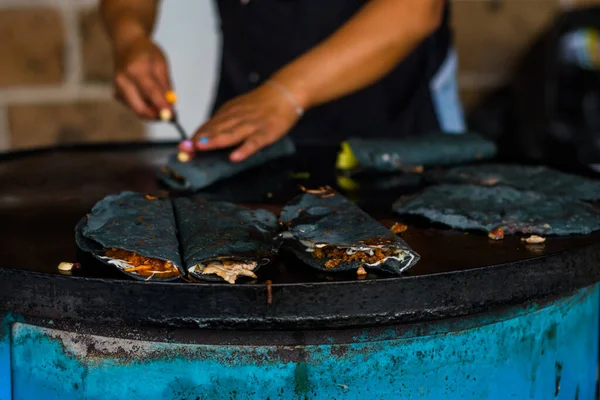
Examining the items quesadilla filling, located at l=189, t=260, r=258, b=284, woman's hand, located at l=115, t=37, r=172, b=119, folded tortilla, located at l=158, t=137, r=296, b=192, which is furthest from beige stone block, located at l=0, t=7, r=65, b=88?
quesadilla filling, located at l=189, t=260, r=258, b=284

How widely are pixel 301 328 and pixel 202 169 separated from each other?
589 millimetres

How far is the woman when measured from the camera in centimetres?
146

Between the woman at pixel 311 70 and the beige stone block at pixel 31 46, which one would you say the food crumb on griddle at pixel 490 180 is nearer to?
the woman at pixel 311 70

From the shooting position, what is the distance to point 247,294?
86 centimetres

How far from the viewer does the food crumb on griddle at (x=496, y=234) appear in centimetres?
108

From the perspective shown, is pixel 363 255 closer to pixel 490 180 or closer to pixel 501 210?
pixel 501 210

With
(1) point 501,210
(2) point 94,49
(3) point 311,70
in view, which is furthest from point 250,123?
(2) point 94,49

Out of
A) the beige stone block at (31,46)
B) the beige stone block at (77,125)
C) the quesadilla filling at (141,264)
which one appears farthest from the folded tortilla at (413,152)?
the beige stone block at (31,46)

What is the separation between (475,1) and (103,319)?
247 cm

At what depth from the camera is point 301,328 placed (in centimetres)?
89

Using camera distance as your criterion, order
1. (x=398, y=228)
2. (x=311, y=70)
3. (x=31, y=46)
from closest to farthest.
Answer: (x=398, y=228)
(x=311, y=70)
(x=31, y=46)

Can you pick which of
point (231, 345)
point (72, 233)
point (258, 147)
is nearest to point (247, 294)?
point (231, 345)

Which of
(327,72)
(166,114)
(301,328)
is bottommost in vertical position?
(301,328)

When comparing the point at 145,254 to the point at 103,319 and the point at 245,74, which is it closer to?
the point at 103,319
